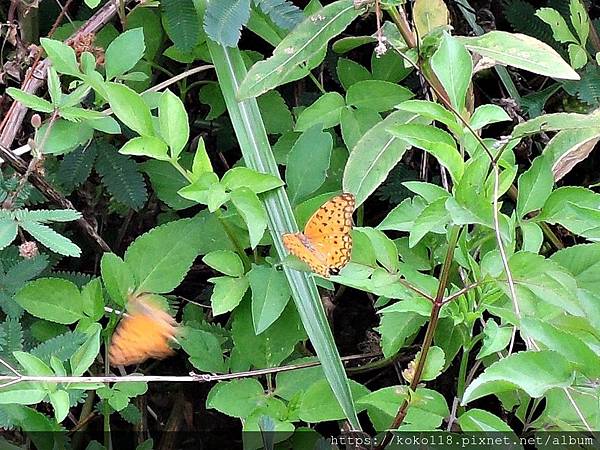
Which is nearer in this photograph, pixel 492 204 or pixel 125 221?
pixel 492 204

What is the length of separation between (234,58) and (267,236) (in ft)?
1.00

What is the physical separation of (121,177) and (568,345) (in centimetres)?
83

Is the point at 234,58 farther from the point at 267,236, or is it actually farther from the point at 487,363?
the point at 487,363

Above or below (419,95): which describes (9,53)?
above

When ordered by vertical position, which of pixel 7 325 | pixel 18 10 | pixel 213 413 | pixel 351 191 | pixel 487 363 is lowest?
pixel 213 413

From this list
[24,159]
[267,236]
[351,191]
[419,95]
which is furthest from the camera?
[419,95]

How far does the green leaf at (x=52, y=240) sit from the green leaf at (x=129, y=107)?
187mm

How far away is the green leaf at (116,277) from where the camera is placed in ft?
3.69

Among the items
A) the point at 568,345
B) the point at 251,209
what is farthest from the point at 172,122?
the point at 568,345

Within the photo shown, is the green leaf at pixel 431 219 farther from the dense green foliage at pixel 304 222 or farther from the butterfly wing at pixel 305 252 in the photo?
the butterfly wing at pixel 305 252

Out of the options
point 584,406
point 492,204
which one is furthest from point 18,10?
point 584,406

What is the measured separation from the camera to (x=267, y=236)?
113 centimetres

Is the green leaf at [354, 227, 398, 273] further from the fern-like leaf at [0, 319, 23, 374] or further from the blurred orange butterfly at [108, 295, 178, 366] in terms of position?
the fern-like leaf at [0, 319, 23, 374]

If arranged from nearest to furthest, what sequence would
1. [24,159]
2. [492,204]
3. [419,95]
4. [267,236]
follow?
[492,204] < [267,236] < [24,159] < [419,95]
